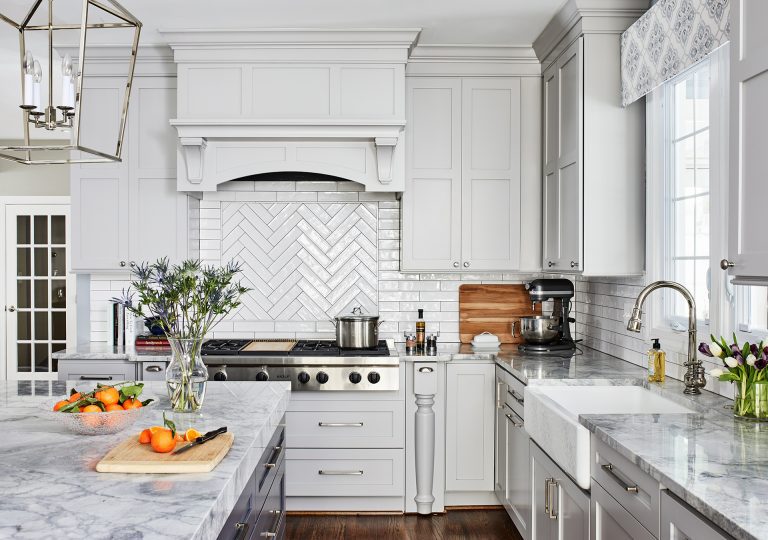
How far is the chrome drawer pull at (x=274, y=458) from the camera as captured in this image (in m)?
2.42

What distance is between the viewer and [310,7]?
3721 millimetres

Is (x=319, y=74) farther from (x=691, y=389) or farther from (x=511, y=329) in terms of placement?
(x=691, y=389)

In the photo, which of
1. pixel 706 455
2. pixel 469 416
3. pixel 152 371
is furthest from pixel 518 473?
pixel 152 371

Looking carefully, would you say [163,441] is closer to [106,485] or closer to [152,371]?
[106,485]

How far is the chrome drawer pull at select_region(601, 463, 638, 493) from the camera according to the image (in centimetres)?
197

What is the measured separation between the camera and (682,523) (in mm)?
1659

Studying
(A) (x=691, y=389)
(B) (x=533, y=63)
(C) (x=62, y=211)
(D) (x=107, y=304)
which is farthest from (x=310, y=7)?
(C) (x=62, y=211)

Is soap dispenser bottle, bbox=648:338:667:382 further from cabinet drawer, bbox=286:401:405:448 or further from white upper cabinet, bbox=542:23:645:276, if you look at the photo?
cabinet drawer, bbox=286:401:405:448

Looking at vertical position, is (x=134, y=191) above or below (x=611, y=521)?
above

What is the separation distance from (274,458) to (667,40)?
240 centimetres

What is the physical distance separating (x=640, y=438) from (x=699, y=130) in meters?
1.60

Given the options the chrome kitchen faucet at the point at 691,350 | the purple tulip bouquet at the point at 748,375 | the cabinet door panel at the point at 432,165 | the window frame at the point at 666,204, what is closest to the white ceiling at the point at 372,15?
the cabinet door panel at the point at 432,165

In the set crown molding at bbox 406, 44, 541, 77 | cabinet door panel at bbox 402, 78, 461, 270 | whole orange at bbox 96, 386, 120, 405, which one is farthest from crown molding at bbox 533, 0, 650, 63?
whole orange at bbox 96, 386, 120, 405

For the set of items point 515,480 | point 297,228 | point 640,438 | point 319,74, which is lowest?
point 515,480
